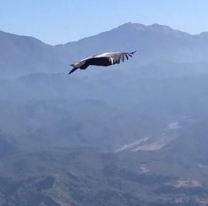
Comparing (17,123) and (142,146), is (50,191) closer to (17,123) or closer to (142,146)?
(142,146)

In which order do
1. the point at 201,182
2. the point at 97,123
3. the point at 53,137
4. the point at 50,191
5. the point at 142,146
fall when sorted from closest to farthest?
the point at 50,191
the point at 201,182
the point at 142,146
the point at 53,137
the point at 97,123

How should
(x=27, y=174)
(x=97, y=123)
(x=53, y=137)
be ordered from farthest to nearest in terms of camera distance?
(x=97, y=123) → (x=53, y=137) → (x=27, y=174)

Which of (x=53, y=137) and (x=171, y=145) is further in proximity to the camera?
(x=53, y=137)

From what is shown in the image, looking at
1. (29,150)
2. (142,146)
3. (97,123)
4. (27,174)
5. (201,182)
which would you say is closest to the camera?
(201,182)

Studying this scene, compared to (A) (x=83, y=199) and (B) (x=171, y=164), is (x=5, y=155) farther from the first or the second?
(A) (x=83, y=199)

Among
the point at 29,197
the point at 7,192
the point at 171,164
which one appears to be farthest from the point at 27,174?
the point at 171,164

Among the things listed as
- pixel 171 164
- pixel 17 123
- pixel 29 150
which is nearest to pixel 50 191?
pixel 171 164

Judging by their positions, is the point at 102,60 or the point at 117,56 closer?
the point at 102,60

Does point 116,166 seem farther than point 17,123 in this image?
No

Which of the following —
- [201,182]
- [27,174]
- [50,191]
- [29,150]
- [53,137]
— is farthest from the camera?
[53,137]
